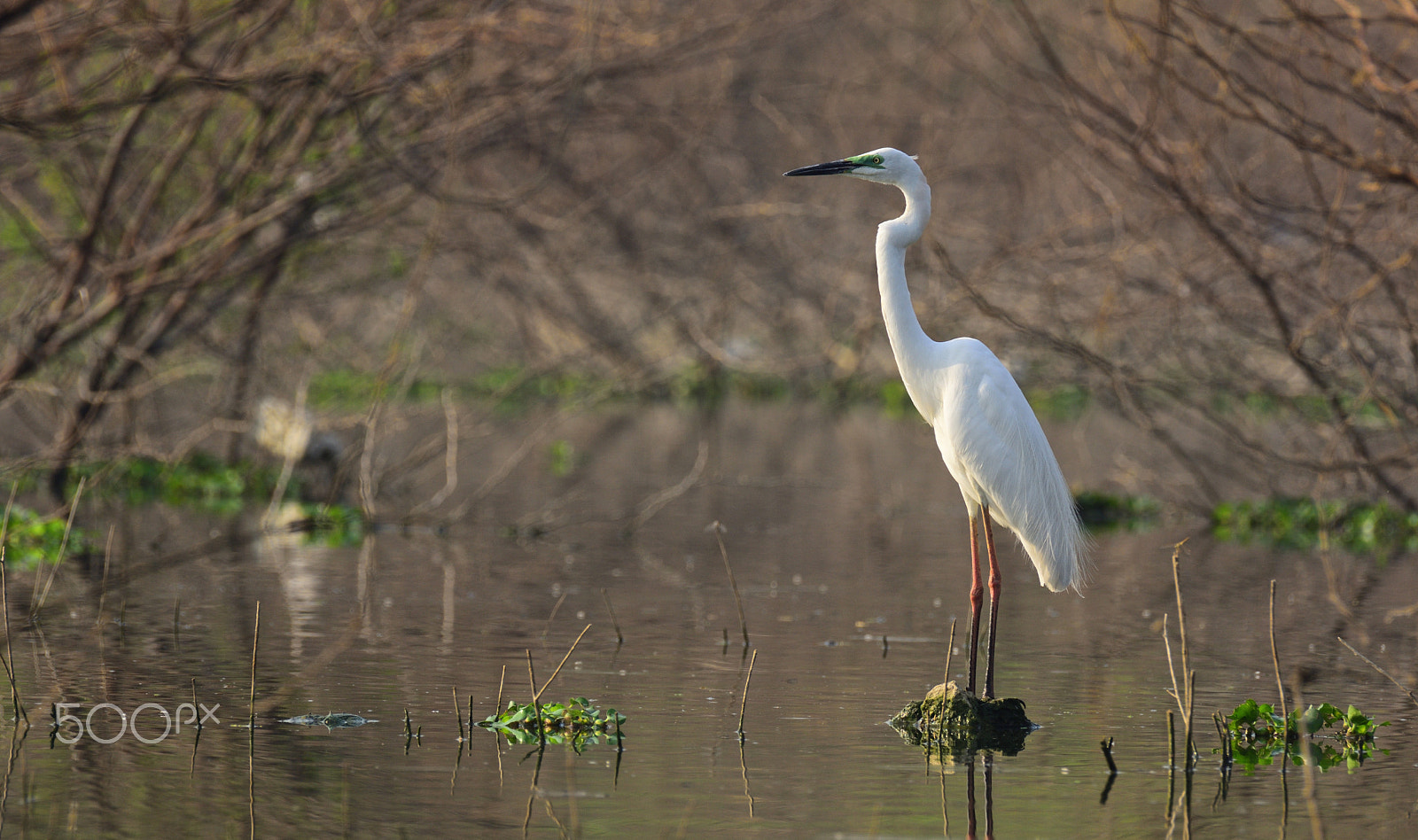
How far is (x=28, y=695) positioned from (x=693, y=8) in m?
8.86

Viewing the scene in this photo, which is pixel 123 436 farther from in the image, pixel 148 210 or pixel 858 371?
pixel 858 371

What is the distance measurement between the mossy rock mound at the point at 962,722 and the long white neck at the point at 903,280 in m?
1.43

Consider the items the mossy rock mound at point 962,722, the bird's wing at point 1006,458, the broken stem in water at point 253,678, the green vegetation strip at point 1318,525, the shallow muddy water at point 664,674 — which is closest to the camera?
the shallow muddy water at point 664,674

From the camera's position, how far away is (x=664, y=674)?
23.3 ft

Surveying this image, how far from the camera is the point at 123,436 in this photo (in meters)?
13.0

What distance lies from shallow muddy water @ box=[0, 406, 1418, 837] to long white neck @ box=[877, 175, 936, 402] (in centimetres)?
141

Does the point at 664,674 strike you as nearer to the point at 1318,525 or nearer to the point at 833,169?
the point at 833,169

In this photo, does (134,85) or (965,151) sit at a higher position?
(965,151)

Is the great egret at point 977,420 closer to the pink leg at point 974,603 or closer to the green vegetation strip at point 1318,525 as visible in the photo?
the pink leg at point 974,603

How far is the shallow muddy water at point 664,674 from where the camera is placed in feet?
16.2

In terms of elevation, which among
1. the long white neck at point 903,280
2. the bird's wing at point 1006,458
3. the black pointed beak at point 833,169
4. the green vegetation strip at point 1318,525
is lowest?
the green vegetation strip at point 1318,525

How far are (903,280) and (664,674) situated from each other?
77.6 inches

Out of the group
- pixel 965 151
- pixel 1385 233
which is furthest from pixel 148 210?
pixel 965 151

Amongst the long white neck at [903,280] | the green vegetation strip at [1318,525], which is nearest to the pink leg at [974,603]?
the long white neck at [903,280]
